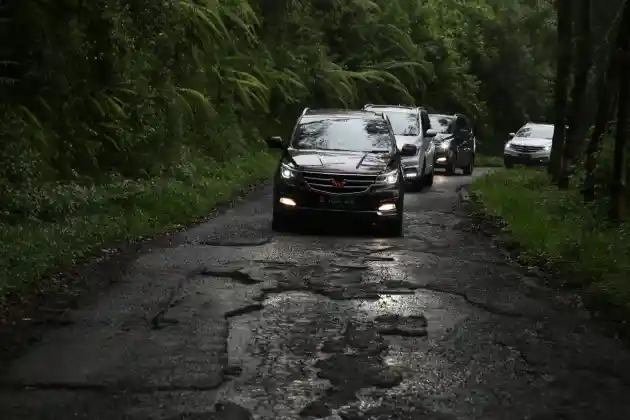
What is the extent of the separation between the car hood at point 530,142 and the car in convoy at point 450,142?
297 cm

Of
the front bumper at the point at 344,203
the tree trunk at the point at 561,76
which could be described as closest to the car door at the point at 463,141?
the tree trunk at the point at 561,76

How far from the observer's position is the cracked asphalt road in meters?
5.61

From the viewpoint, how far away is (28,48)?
1466cm

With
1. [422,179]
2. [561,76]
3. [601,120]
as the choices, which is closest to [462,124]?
[422,179]

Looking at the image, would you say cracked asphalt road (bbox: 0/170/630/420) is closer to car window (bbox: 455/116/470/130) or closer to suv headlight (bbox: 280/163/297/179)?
suv headlight (bbox: 280/163/297/179)

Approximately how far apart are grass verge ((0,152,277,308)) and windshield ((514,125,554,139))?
1548cm

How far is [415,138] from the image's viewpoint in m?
21.3

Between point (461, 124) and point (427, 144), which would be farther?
point (461, 124)

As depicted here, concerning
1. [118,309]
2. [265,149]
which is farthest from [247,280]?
[265,149]

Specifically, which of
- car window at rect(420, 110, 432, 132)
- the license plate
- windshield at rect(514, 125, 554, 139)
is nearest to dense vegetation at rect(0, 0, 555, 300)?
the license plate

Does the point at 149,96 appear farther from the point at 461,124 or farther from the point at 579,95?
the point at 461,124

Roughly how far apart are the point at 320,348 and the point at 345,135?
305 inches

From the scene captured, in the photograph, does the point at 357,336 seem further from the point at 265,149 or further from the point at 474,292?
the point at 265,149

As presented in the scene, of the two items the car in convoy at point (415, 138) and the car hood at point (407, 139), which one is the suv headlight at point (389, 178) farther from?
the car hood at point (407, 139)
